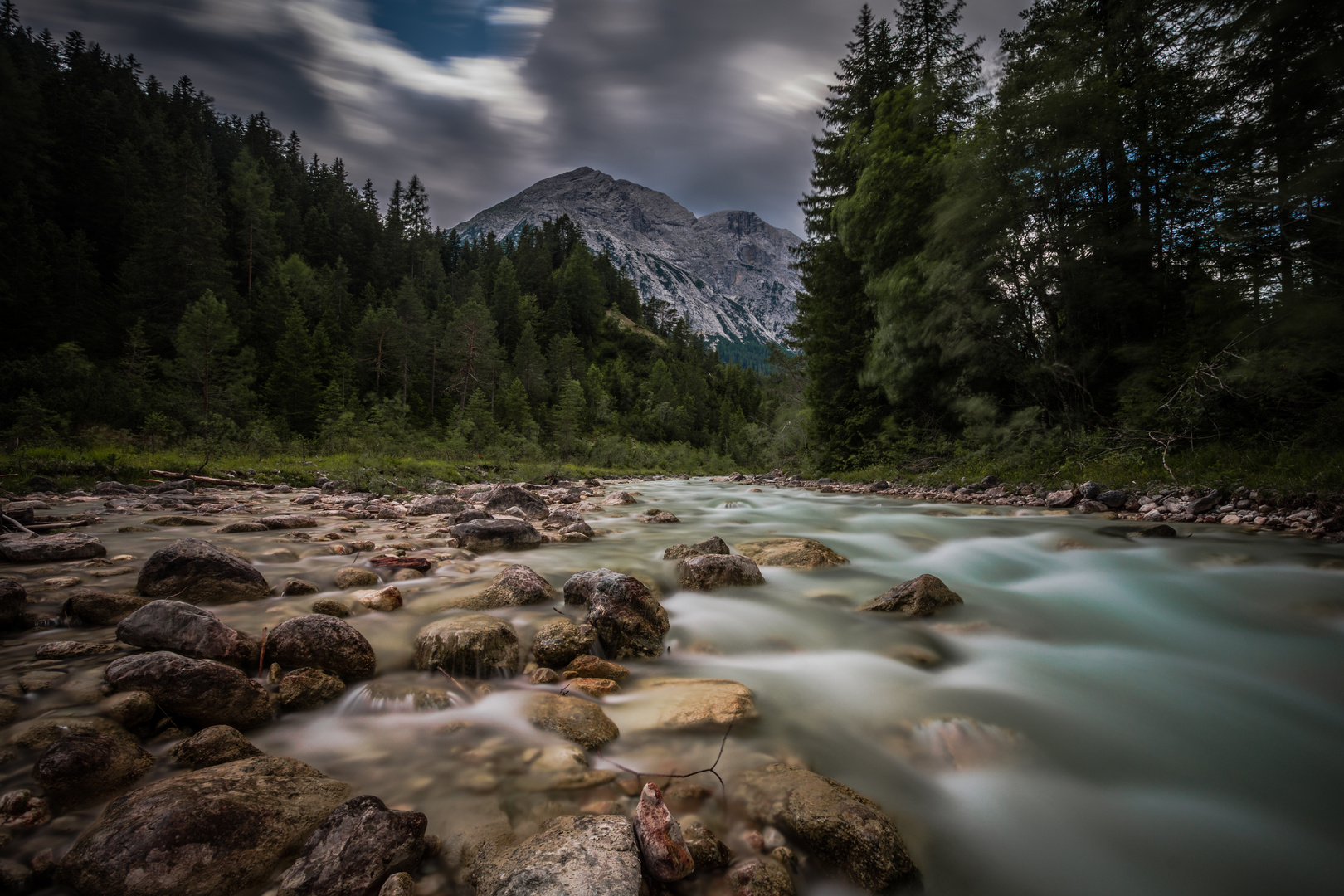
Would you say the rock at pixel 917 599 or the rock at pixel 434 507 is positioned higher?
the rock at pixel 917 599

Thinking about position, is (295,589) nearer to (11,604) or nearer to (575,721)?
(11,604)

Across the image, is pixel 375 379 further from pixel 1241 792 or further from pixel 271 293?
pixel 1241 792

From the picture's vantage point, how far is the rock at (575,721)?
7.95ft

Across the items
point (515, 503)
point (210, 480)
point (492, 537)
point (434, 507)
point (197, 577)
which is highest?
point (197, 577)

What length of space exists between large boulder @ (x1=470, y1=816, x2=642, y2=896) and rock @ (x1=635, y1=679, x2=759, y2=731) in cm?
89

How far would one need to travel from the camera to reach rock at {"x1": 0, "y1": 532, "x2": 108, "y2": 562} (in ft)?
14.2

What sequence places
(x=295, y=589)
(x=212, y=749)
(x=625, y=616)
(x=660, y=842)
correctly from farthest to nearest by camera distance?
(x=295, y=589), (x=625, y=616), (x=212, y=749), (x=660, y=842)

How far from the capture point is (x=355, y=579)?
171 inches

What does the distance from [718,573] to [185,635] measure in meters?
3.99

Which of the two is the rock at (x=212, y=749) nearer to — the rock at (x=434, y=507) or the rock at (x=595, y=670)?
the rock at (x=595, y=670)

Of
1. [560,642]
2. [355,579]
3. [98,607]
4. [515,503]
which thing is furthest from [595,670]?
[515,503]

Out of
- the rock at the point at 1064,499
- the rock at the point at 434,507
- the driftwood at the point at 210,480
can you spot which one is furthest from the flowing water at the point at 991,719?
the driftwood at the point at 210,480

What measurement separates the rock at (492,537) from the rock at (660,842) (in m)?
4.99

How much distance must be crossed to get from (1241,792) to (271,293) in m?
57.7
